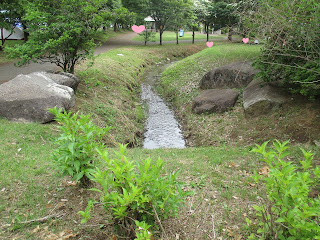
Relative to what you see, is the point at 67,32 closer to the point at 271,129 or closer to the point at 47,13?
the point at 47,13

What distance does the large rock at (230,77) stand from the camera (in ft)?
37.9

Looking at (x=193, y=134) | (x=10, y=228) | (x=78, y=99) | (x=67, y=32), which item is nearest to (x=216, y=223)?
Result: (x=10, y=228)

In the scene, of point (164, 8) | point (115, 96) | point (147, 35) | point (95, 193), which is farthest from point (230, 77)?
point (147, 35)

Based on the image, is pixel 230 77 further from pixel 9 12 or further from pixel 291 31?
pixel 9 12

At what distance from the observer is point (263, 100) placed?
8.73 meters

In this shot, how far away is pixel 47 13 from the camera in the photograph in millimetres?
9453

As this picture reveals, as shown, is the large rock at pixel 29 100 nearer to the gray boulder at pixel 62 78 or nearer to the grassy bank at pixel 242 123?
the gray boulder at pixel 62 78

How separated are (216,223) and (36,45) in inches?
348

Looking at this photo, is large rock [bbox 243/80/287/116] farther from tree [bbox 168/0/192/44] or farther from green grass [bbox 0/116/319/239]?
tree [bbox 168/0/192/44]

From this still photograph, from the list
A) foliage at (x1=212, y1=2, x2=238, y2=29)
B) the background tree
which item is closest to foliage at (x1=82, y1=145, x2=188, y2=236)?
foliage at (x1=212, y1=2, x2=238, y2=29)

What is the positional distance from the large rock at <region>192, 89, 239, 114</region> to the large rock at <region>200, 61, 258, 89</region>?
2.67ft

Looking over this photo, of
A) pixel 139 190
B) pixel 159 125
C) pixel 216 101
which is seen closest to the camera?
pixel 139 190

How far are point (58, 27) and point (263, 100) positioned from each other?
7695 mm

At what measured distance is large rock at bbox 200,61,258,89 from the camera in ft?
37.9
